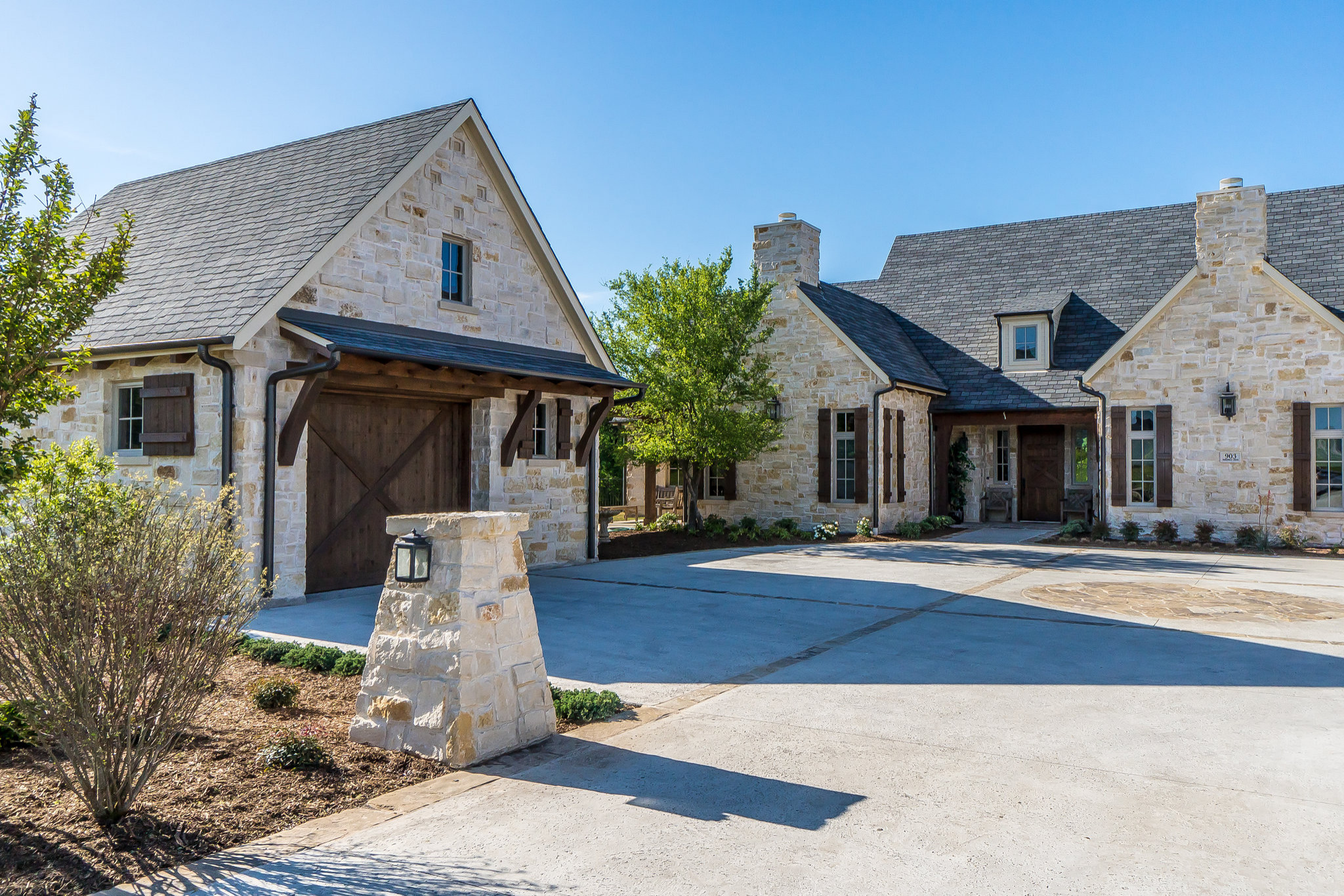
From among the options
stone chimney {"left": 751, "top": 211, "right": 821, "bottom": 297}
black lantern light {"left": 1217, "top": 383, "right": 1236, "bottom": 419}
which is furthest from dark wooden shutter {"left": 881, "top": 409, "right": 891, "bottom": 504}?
black lantern light {"left": 1217, "top": 383, "right": 1236, "bottom": 419}

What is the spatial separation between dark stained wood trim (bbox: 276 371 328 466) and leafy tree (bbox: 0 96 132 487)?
14.2 feet

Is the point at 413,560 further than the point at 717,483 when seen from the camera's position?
No

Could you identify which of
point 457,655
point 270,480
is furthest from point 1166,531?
point 457,655

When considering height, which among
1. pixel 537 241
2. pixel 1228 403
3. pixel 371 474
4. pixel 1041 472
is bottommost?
pixel 1041 472

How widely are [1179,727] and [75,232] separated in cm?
1559

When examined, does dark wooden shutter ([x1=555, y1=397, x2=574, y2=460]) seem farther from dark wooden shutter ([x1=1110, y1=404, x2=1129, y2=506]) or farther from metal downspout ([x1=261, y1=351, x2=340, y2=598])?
dark wooden shutter ([x1=1110, y1=404, x2=1129, y2=506])

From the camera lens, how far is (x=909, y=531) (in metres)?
18.4

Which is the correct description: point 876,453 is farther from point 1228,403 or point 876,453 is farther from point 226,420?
point 226,420

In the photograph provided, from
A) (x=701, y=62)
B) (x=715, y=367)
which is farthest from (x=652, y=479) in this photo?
(x=701, y=62)

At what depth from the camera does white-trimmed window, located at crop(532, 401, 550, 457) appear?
43.3 ft

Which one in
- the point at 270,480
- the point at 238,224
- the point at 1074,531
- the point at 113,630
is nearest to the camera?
the point at 113,630

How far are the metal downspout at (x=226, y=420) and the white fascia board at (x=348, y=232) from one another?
0.39 m

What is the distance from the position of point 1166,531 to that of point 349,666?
50.5 feet

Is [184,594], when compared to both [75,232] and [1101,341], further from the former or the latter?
[1101,341]
